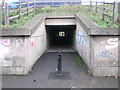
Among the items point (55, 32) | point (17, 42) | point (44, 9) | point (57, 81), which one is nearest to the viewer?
point (57, 81)

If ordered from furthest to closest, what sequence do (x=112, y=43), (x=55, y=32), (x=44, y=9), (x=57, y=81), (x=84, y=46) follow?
(x=55, y=32), (x=44, y=9), (x=84, y=46), (x=112, y=43), (x=57, y=81)

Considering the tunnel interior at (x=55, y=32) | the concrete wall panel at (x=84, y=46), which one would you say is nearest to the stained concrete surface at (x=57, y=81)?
the concrete wall panel at (x=84, y=46)

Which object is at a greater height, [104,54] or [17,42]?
[17,42]

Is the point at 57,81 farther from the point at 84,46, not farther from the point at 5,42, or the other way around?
the point at 84,46

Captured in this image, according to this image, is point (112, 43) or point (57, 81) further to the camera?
point (112, 43)

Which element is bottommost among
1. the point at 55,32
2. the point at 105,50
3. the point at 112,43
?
the point at 55,32

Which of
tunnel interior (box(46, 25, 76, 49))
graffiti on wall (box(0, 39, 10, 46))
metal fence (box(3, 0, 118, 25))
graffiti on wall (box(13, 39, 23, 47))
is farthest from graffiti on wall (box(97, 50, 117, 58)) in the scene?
tunnel interior (box(46, 25, 76, 49))

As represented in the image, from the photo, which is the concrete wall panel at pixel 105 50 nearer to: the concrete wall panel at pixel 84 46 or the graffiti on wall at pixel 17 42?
the concrete wall panel at pixel 84 46

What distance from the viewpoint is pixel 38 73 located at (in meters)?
8.06

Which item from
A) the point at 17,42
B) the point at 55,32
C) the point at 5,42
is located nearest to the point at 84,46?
the point at 17,42

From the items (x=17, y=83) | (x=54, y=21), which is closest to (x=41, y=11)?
(x=54, y=21)

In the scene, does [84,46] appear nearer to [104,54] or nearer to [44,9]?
[104,54]

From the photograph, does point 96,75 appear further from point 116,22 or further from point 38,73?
point 116,22

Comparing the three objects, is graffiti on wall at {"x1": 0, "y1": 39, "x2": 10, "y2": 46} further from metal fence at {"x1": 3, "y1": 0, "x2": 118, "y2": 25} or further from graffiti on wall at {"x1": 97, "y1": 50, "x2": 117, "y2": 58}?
graffiti on wall at {"x1": 97, "y1": 50, "x2": 117, "y2": 58}
